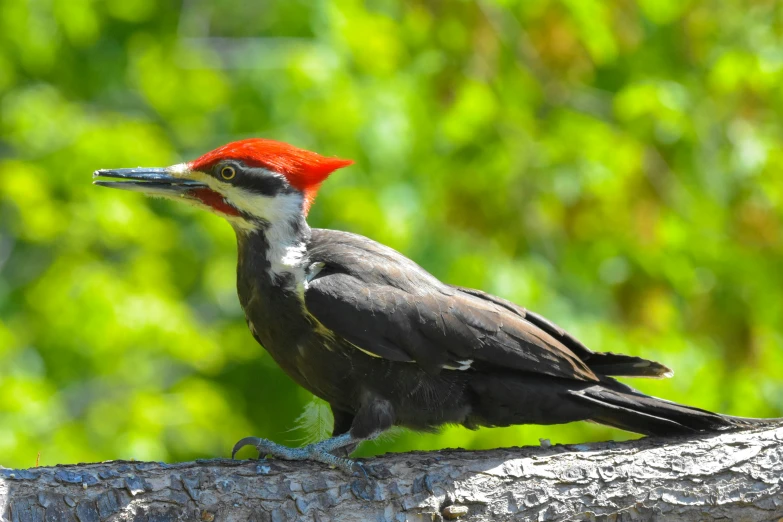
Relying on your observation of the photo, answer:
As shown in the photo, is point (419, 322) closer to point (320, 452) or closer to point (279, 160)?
point (320, 452)

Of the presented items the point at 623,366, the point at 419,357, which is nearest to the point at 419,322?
the point at 419,357

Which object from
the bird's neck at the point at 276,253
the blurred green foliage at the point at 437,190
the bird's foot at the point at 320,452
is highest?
the blurred green foliage at the point at 437,190

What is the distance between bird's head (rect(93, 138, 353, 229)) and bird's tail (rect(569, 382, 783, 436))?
1.36m

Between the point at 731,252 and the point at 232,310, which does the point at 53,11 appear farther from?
the point at 731,252

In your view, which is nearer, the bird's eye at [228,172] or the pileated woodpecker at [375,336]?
the pileated woodpecker at [375,336]

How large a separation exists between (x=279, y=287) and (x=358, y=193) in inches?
103

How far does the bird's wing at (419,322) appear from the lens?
3.70 meters

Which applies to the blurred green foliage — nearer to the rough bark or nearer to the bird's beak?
the rough bark

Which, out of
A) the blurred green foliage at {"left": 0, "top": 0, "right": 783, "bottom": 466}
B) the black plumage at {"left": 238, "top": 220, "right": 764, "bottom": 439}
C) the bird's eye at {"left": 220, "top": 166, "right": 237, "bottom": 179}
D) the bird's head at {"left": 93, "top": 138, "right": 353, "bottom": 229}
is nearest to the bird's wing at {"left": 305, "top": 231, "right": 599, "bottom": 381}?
the black plumage at {"left": 238, "top": 220, "right": 764, "bottom": 439}

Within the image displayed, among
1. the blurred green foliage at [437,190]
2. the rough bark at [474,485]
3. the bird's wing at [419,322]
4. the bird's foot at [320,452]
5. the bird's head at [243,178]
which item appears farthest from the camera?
the blurred green foliage at [437,190]

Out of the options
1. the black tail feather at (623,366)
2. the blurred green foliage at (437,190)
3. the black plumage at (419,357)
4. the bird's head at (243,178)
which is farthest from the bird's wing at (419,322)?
the blurred green foliage at (437,190)

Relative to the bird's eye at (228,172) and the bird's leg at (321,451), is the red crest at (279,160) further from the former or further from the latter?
the bird's leg at (321,451)

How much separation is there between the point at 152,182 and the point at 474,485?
5.68 ft

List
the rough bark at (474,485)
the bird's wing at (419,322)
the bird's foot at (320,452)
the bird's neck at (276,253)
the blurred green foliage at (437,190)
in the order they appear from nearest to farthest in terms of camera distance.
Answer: the rough bark at (474,485)
the bird's foot at (320,452)
the bird's wing at (419,322)
the bird's neck at (276,253)
the blurred green foliage at (437,190)
